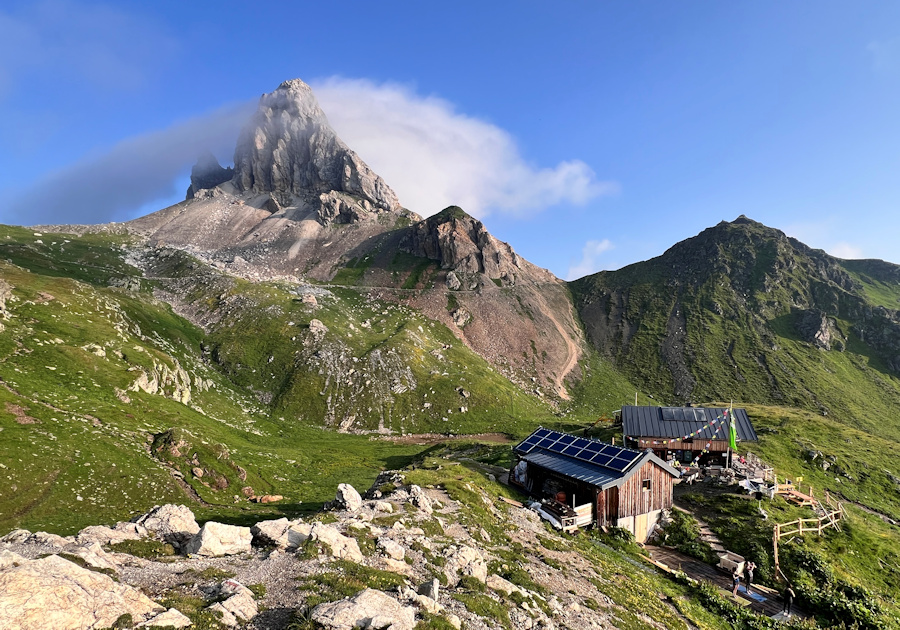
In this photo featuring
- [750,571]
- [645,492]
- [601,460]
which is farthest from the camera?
[601,460]

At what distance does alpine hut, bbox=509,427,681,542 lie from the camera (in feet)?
120

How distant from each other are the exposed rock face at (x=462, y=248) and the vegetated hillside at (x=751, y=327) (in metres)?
41.3

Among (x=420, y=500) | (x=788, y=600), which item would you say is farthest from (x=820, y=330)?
(x=420, y=500)

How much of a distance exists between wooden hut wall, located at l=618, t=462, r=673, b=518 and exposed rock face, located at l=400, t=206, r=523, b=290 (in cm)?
12232

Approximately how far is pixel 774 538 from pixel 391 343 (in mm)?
91590

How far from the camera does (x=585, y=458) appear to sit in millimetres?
41281

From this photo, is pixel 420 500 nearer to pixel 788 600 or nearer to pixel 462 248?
pixel 788 600

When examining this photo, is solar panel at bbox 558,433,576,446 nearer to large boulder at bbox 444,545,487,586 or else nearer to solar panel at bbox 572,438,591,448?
solar panel at bbox 572,438,591,448

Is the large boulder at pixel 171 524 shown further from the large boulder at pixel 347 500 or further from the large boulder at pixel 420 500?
the large boulder at pixel 420 500

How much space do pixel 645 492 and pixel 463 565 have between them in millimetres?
26109

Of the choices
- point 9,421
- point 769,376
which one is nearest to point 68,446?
point 9,421

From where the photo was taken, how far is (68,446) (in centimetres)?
3816

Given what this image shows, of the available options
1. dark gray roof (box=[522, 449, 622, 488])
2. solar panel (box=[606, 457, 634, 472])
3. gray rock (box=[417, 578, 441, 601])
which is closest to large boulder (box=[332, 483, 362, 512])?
gray rock (box=[417, 578, 441, 601])

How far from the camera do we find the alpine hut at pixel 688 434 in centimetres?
5300
